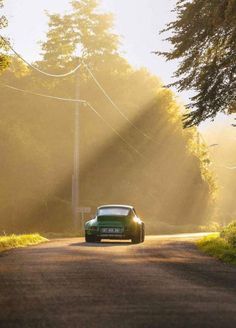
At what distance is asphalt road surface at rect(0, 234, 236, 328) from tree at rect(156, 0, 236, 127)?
617 cm

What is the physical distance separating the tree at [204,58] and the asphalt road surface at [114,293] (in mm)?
6168

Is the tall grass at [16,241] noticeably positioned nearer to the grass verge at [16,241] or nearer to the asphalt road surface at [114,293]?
the grass verge at [16,241]

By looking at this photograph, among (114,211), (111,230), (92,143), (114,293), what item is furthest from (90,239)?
(92,143)

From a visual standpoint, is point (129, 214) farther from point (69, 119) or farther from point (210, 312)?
point (69, 119)

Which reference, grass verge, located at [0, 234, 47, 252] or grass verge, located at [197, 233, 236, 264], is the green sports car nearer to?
grass verge, located at [0, 234, 47, 252]

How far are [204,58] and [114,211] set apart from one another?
27.1 feet

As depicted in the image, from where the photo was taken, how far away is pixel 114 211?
26438 millimetres

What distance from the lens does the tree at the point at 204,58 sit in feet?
62.1

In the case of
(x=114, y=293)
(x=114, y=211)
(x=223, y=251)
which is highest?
(x=114, y=211)

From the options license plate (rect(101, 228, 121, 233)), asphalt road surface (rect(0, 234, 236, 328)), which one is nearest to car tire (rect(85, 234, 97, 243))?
license plate (rect(101, 228, 121, 233))

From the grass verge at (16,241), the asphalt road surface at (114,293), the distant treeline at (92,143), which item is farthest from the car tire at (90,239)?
the distant treeline at (92,143)

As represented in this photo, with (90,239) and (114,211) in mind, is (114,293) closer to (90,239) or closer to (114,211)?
(90,239)

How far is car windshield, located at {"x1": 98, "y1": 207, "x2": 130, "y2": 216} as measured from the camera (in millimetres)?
26183

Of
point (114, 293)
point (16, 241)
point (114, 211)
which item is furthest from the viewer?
point (114, 211)
